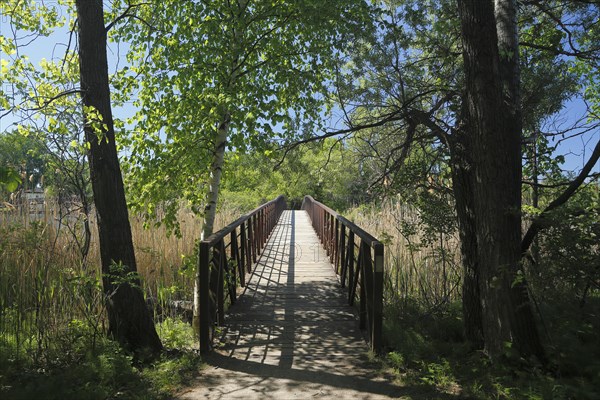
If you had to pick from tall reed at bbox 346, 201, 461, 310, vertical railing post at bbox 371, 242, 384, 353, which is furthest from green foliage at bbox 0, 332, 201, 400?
tall reed at bbox 346, 201, 461, 310

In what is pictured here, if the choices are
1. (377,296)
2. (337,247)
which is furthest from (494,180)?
(337,247)

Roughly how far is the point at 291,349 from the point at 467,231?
2028 mm

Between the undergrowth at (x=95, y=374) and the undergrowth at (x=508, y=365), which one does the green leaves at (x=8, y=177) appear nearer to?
the undergrowth at (x=95, y=374)

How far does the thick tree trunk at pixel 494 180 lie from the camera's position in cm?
361

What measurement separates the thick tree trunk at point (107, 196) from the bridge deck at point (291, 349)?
784 millimetres

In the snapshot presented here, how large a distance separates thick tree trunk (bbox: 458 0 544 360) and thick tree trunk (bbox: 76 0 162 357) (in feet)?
10.2

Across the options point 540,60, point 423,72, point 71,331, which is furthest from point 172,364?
point 540,60

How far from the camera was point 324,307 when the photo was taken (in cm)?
586

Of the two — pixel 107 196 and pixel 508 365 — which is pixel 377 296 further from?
pixel 107 196

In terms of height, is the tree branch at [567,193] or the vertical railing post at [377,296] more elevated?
the tree branch at [567,193]

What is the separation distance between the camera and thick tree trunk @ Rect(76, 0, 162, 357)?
422 cm

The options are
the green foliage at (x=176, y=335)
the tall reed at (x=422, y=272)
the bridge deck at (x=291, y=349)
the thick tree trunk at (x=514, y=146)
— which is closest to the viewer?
the bridge deck at (x=291, y=349)

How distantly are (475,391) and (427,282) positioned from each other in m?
3.27

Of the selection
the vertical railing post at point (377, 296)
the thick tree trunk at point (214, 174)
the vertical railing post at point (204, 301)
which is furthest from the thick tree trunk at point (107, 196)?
the vertical railing post at point (377, 296)
